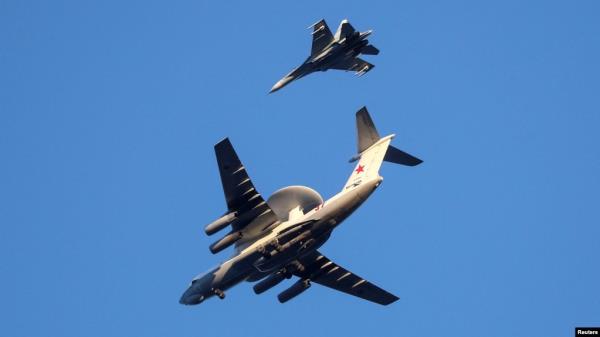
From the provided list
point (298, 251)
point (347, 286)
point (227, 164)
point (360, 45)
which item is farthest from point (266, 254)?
point (360, 45)

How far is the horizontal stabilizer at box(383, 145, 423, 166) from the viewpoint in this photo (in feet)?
116

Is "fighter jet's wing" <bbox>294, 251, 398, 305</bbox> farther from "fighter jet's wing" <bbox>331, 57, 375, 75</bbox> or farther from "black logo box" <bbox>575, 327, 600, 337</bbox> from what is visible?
"fighter jet's wing" <bbox>331, 57, 375, 75</bbox>

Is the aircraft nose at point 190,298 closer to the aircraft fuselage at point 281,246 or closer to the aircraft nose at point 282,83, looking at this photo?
the aircraft fuselage at point 281,246

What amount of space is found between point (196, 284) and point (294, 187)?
18.1 feet

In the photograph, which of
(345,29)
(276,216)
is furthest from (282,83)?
(276,216)

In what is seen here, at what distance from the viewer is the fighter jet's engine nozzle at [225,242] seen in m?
34.7

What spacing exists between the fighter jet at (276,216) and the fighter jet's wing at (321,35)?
1139 centimetres

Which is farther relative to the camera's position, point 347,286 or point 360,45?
point 360,45

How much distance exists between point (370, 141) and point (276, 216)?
15.6 feet

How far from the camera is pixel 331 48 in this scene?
152 ft

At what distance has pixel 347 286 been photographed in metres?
39.1

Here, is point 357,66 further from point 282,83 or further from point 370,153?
point 370,153

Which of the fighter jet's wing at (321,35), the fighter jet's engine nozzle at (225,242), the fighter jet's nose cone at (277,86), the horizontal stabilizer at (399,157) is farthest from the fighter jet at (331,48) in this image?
the fighter jet's engine nozzle at (225,242)

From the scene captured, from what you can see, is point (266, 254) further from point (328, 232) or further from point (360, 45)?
point (360, 45)
